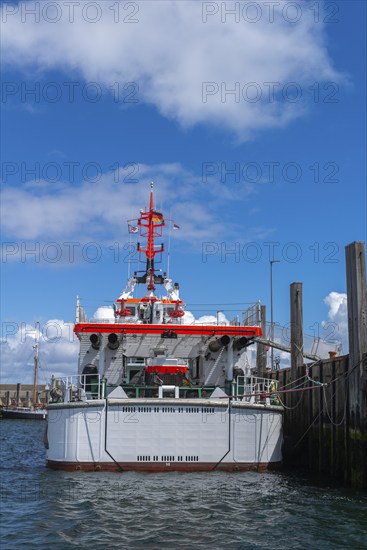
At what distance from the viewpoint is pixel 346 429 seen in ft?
54.2

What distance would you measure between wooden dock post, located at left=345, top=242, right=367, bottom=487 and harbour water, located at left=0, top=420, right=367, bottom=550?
0.81 metres

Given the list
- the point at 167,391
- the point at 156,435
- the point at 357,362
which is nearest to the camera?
the point at 357,362

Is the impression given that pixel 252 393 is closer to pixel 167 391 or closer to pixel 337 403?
pixel 337 403

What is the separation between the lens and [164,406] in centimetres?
1600

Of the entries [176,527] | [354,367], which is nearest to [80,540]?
[176,527]

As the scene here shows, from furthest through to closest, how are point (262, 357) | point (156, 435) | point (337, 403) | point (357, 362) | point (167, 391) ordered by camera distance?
point (262, 357)
point (337, 403)
point (167, 391)
point (156, 435)
point (357, 362)

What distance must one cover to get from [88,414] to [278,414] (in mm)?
5597

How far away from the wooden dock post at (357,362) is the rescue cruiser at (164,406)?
2.46m

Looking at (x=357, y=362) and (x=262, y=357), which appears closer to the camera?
(x=357, y=362)

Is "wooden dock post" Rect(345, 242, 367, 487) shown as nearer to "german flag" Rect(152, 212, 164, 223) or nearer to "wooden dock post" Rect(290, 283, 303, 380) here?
"wooden dock post" Rect(290, 283, 303, 380)

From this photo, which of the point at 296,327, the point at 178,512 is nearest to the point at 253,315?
the point at 296,327

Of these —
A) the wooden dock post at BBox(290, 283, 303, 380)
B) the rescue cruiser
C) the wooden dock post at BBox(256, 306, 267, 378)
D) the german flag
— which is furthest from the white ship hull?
the wooden dock post at BBox(256, 306, 267, 378)

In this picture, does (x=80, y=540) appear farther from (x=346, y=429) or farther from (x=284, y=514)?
(x=346, y=429)

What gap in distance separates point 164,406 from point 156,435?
2.54 ft
